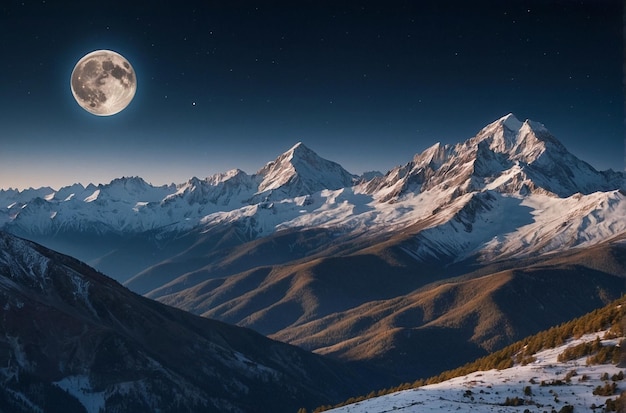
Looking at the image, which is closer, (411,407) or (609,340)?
(411,407)

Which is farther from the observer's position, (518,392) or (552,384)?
(552,384)

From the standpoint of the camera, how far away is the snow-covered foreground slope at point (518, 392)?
232 feet

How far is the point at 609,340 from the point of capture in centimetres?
A: 9056

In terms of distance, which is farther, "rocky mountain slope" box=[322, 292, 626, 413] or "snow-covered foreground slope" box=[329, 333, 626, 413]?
"snow-covered foreground slope" box=[329, 333, 626, 413]

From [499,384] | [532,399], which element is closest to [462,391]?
[499,384]

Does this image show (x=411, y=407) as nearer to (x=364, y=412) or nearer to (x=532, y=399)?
(x=364, y=412)

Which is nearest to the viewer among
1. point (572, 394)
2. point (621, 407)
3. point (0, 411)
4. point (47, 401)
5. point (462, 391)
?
point (621, 407)

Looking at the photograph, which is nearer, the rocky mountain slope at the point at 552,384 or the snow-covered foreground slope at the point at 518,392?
A: the rocky mountain slope at the point at 552,384

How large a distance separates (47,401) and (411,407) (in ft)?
527

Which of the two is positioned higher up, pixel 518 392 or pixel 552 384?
pixel 518 392

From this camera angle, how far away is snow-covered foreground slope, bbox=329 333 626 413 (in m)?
70.6

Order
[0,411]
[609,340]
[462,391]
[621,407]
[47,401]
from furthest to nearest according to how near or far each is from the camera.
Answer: [47,401] < [0,411] < [609,340] < [462,391] < [621,407]

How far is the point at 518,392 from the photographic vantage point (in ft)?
251

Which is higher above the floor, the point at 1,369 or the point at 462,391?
the point at 1,369
